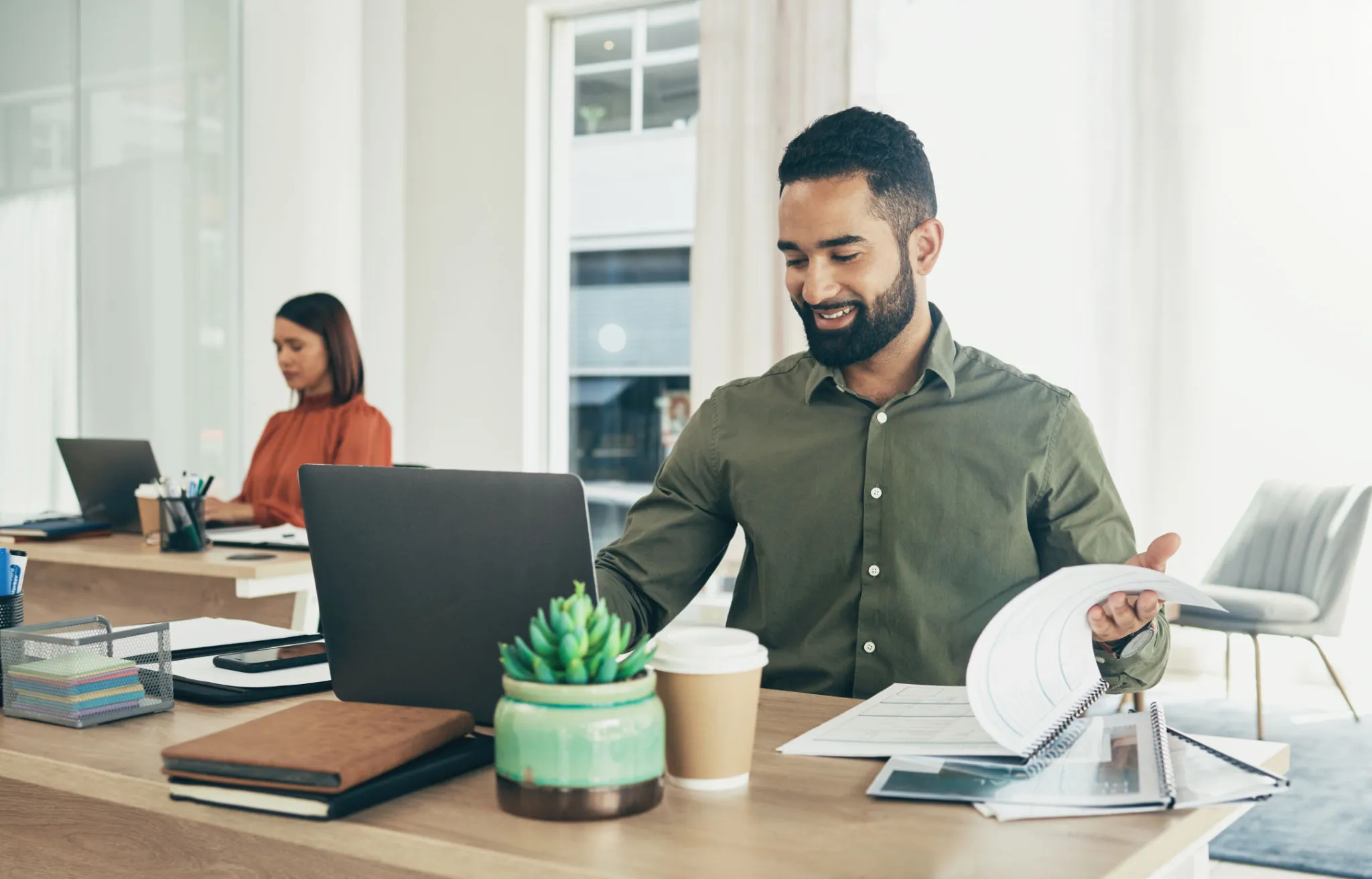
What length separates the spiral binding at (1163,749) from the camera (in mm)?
898

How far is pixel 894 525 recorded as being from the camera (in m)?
1.56

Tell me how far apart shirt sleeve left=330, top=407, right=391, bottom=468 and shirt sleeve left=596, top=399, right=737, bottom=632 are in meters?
1.86

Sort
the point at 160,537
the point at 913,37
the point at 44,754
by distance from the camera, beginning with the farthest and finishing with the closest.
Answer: the point at 913,37 < the point at 160,537 < the point at 44,754

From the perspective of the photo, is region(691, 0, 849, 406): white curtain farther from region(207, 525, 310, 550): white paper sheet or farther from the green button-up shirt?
the green button-up shirt

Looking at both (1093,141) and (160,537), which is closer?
(160,537)

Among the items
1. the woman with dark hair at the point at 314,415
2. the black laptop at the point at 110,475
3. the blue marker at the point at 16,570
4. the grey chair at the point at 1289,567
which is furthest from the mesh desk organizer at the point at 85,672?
the grey chair at the point at 1289,567

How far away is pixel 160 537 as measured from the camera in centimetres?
267

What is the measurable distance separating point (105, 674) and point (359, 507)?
0.32m

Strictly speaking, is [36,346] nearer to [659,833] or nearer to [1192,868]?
[659,833]

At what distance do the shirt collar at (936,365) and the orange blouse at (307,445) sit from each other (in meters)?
2.02

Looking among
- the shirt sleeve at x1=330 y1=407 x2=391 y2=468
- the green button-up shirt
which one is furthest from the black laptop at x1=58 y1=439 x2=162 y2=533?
the green button-up shirt

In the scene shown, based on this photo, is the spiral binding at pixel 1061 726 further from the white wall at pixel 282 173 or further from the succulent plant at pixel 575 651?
the white wall at pixel 282 173

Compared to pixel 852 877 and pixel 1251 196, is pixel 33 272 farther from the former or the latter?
pixel 852 877

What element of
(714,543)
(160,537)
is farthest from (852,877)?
(160,537)
